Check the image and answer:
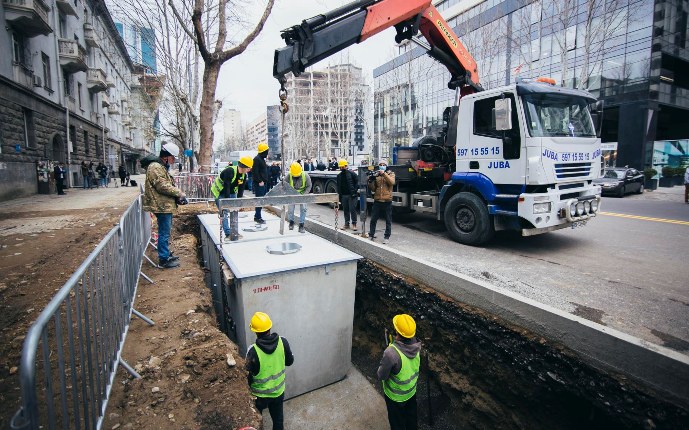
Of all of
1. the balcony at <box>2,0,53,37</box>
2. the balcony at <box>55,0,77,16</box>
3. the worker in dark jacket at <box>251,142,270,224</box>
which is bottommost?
the worker in dark jacket at <box>251,142,270,224</box>

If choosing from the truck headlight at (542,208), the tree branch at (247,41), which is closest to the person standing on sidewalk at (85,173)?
the tree branch at (247,41)

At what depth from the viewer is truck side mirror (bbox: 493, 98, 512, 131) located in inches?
220

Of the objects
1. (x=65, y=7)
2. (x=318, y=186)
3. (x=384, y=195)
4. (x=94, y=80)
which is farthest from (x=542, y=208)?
(x=94, y=80)

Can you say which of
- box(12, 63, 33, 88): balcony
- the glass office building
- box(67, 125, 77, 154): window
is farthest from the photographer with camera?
box(67, 125, 77, 154): window

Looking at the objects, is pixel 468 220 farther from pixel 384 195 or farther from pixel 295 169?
pixel 295 169

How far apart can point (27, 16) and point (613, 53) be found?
103 ft

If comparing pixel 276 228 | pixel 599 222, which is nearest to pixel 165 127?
pixel 276 228

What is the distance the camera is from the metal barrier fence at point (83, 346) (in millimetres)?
1474

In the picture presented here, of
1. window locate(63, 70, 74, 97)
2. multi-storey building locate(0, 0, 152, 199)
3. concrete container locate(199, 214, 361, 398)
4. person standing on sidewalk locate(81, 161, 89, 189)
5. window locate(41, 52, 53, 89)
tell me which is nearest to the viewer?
concrete container locate(199, 214, 361, 398)

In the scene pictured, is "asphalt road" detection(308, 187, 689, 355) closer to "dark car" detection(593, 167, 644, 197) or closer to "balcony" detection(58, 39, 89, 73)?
"dark car" detection(593, 167, 644, 197)

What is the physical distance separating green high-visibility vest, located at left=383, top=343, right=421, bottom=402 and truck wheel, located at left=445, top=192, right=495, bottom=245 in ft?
11.1

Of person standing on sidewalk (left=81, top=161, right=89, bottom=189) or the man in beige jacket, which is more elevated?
person standing on sidewalk (left=81, top=161, right=89, bottom=189)

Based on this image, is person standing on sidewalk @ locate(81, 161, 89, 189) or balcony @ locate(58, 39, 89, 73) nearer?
balcony @ locate(58, 39, 89, 73)

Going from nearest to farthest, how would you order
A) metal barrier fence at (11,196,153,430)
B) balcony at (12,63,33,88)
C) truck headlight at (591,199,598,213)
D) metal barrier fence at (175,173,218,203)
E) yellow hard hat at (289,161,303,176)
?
metal barrier fence at (11,196,153,430) < truck headlight at (591,199,598,213) < yellow hard hat at (289,161,303,176) < metal barrier fence at (175,173,218,203) < balcony at (12,63,33,88)
